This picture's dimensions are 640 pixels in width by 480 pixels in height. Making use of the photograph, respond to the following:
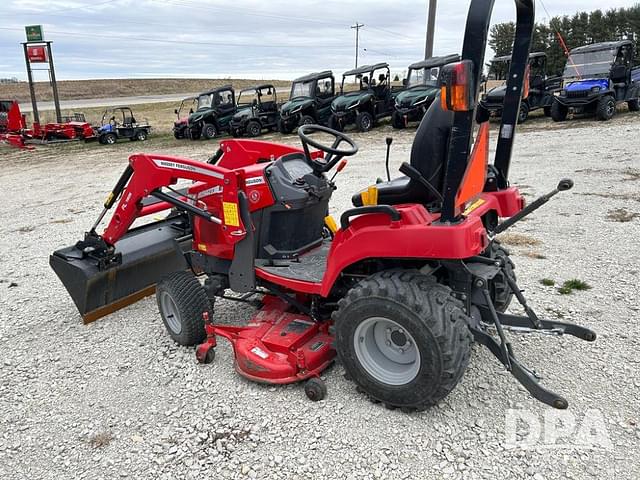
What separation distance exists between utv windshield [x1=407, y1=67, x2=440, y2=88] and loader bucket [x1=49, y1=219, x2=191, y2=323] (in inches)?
512

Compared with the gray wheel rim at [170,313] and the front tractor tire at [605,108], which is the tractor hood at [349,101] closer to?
the front tractor tire at [605,108]

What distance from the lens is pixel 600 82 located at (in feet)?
47.0

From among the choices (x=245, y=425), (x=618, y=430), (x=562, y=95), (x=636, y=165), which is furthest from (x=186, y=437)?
(x=562, y=95)

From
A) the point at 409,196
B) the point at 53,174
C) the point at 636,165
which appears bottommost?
the point at 53,174

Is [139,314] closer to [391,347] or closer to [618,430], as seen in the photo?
[391,347]

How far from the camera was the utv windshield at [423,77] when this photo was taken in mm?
16109

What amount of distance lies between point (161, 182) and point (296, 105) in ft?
47.7

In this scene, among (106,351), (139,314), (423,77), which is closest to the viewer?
(106,351)

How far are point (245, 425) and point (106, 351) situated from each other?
58.4 inches

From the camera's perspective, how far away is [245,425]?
2.94 metres

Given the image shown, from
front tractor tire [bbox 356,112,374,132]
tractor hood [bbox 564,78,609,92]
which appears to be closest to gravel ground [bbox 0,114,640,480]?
tractor hood [bbox 564,78,609,92]

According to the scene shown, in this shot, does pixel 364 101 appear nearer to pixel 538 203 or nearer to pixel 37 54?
pixel 538 203

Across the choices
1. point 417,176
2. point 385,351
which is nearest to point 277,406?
point 385,351

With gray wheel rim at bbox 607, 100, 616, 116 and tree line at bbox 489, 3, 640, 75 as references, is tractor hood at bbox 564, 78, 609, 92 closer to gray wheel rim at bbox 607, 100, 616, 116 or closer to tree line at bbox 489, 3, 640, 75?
gray wheel rim at bbox 607, 100, 616, 116
